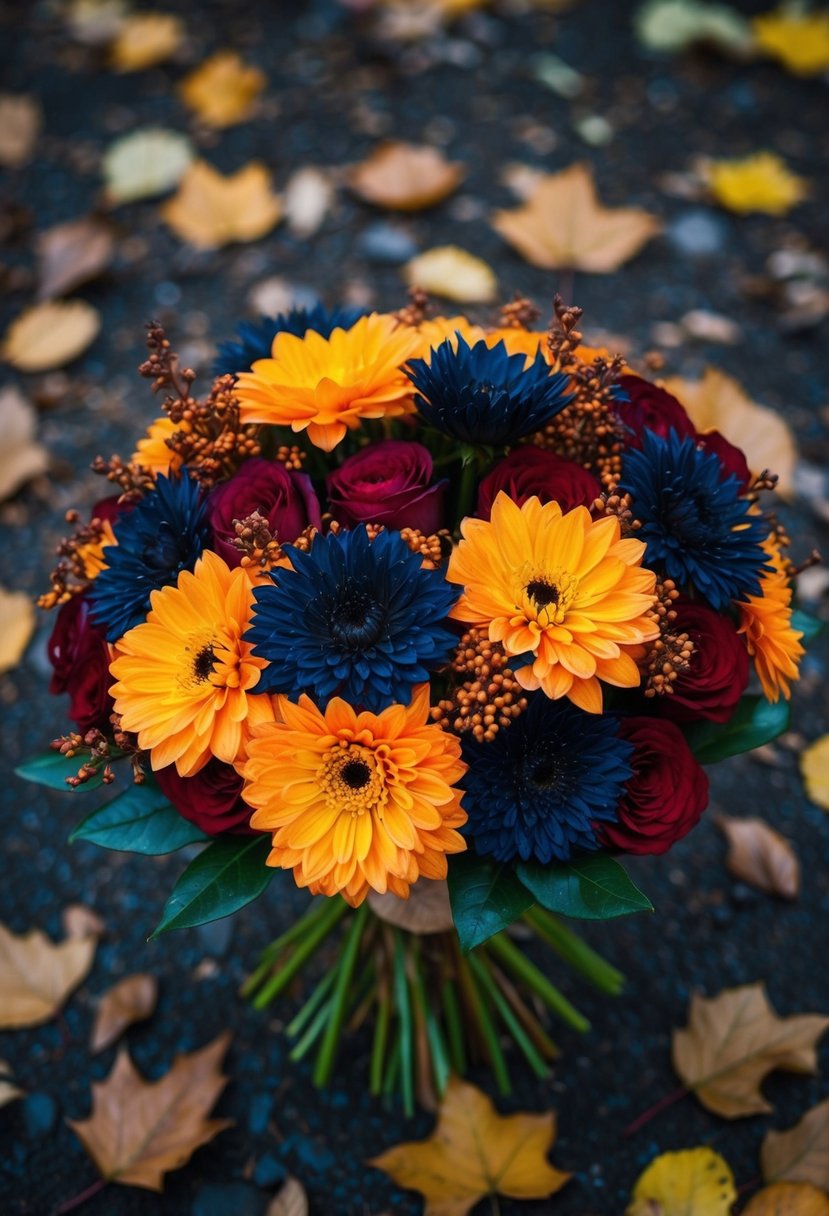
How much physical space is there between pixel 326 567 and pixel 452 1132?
0.81 meters

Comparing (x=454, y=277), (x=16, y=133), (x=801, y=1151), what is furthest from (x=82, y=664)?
(x=16, y=133)

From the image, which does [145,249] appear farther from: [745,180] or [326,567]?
[326,567]

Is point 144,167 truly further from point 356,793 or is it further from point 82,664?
point 356,793

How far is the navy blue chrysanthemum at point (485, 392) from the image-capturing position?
861 mm

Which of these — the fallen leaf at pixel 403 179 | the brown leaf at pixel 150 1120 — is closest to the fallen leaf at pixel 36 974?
the brown leaf at pixel 150 1120

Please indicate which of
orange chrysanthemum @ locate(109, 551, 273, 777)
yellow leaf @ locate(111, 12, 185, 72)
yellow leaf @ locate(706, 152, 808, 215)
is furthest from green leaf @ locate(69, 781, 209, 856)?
yellow leaf @ locate(111, 12, 185, 72)

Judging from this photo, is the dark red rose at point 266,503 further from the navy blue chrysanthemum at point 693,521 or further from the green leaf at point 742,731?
the green leaf at point 742,731

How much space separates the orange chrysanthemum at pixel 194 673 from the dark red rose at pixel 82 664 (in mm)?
76

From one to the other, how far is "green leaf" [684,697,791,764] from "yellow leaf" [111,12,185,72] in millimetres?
2596

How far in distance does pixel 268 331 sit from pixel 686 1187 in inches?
43.0

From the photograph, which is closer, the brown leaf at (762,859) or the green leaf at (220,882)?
the green leaf at (220,882)

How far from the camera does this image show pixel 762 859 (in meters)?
1.55

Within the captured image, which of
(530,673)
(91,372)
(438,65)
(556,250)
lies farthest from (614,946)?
(438,65)

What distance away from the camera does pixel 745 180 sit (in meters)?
2.42
